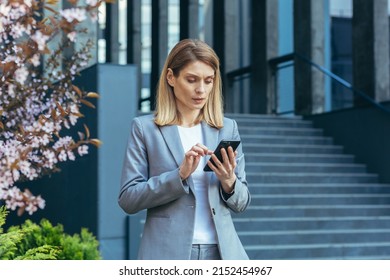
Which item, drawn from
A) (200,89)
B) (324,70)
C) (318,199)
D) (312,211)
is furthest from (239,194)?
(324,70)

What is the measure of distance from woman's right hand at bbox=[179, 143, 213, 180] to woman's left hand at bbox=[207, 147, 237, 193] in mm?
37

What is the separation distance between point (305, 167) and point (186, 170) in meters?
8.97

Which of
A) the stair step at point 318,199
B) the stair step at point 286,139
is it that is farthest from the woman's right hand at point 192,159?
the stair step at point 286,139

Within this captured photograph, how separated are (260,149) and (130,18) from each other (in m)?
11.8

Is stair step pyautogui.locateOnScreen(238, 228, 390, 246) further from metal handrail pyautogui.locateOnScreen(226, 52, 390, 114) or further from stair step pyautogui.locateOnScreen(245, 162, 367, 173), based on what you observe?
metal handrail pyautogui.locateOnScreen(226, 52, 390, 114)

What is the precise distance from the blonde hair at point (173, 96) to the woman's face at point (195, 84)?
2 centimetres

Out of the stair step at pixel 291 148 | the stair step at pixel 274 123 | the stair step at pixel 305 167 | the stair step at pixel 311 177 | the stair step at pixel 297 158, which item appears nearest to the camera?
the stair step at pixel 311 177

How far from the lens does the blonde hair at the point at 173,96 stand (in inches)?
104

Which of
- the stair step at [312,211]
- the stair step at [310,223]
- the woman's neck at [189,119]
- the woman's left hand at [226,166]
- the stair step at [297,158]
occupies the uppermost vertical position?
the woman's neck at [189,119]

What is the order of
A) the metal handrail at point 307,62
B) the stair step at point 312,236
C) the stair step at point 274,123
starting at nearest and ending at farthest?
the stair step at point 312,236 < the metal handrail at point 307,62 < the stair step at point 274,123

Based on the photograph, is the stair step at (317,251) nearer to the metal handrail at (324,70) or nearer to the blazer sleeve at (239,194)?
the metal handrail at (324,70)

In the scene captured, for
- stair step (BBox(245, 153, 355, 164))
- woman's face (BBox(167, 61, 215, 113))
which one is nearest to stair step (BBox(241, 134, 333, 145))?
stair step (BBox(245, 153, 355, 164))

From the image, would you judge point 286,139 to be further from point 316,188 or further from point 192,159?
point 192,159
